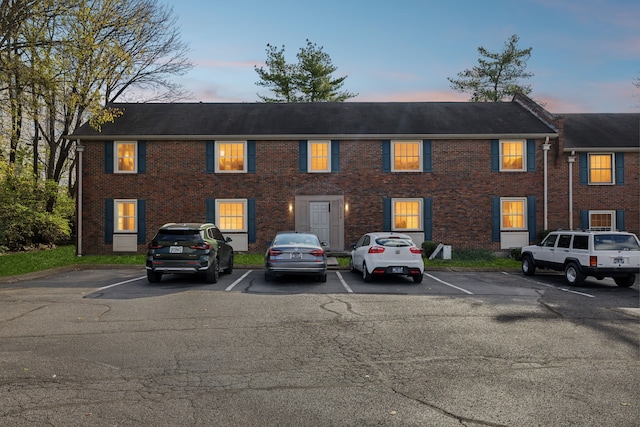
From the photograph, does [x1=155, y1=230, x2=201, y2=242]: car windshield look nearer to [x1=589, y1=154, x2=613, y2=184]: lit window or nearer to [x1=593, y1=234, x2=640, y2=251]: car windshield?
[x1=593, y1=234, x2=640, y2=251]: car windshield

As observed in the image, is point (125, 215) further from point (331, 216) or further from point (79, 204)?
point (331, 216)

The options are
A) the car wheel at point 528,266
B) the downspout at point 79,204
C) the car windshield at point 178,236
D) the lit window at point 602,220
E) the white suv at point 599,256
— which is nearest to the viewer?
the car windshield at point 178,236

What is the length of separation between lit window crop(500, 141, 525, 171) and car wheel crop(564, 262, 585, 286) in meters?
9.15

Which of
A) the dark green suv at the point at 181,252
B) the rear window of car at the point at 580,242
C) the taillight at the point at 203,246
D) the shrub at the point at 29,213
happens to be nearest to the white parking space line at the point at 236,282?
the dark green suv at the point at 181,252

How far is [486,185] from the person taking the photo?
71.8 ft

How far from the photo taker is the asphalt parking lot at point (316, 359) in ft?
14.2

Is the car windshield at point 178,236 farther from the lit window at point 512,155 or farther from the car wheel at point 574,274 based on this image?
the lit window at point 512,155

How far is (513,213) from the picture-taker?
2203cm

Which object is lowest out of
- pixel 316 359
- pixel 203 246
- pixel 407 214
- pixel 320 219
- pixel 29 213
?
pixel 316 359

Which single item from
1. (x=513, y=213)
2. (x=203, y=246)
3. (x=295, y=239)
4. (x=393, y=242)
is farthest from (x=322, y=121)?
(x=203, y=246)

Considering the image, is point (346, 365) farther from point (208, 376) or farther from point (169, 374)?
point (169, 374)

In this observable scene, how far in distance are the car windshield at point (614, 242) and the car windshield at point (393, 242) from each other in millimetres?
5328

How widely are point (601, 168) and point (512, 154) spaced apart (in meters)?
4.59

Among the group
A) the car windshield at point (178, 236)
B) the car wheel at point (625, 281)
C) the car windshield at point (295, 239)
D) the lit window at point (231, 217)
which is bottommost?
the car wheel at point (625, 281)
